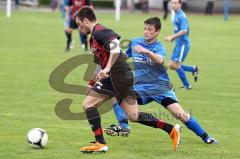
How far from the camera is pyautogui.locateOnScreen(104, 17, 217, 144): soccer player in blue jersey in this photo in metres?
9.89

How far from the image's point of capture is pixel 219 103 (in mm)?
14445

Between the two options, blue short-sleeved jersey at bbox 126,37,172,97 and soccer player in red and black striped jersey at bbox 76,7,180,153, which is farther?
blue short-sleeved jersey at bbox 126,37,172,97

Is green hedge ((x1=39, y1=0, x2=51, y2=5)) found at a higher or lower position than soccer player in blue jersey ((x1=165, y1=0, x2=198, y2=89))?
lower

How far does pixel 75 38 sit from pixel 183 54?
13.9 metres

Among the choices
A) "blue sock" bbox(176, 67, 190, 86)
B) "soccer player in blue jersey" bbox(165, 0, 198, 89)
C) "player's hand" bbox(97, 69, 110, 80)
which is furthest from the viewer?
"blue sock" bbox(176, 67, 190, 86)

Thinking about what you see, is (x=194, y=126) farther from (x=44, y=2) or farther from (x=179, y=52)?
(x=44, y=2)

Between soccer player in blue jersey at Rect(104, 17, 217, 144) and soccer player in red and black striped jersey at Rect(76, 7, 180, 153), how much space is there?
1.34 ft

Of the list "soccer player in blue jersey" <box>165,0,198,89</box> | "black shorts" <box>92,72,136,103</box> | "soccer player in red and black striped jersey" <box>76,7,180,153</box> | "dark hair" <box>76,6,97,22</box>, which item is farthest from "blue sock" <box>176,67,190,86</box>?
"dark hair" <box>76,6,97,22</box>

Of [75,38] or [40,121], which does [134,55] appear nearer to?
[40,121]

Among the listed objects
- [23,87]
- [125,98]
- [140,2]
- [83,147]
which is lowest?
[140,2]

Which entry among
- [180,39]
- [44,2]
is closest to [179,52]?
[180,39]

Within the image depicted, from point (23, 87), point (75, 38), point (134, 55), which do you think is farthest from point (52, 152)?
point (75, 38)

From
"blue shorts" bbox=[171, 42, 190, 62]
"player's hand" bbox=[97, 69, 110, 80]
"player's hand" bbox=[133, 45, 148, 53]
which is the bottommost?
"blue shorts" bbox=[171, 42, 190, 62]

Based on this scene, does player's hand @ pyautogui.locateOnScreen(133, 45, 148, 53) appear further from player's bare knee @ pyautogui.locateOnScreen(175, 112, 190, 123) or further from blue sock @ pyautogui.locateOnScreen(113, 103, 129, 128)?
blue sock @ pyautogui.locateOnScreen(113, 103, 129, 128)
